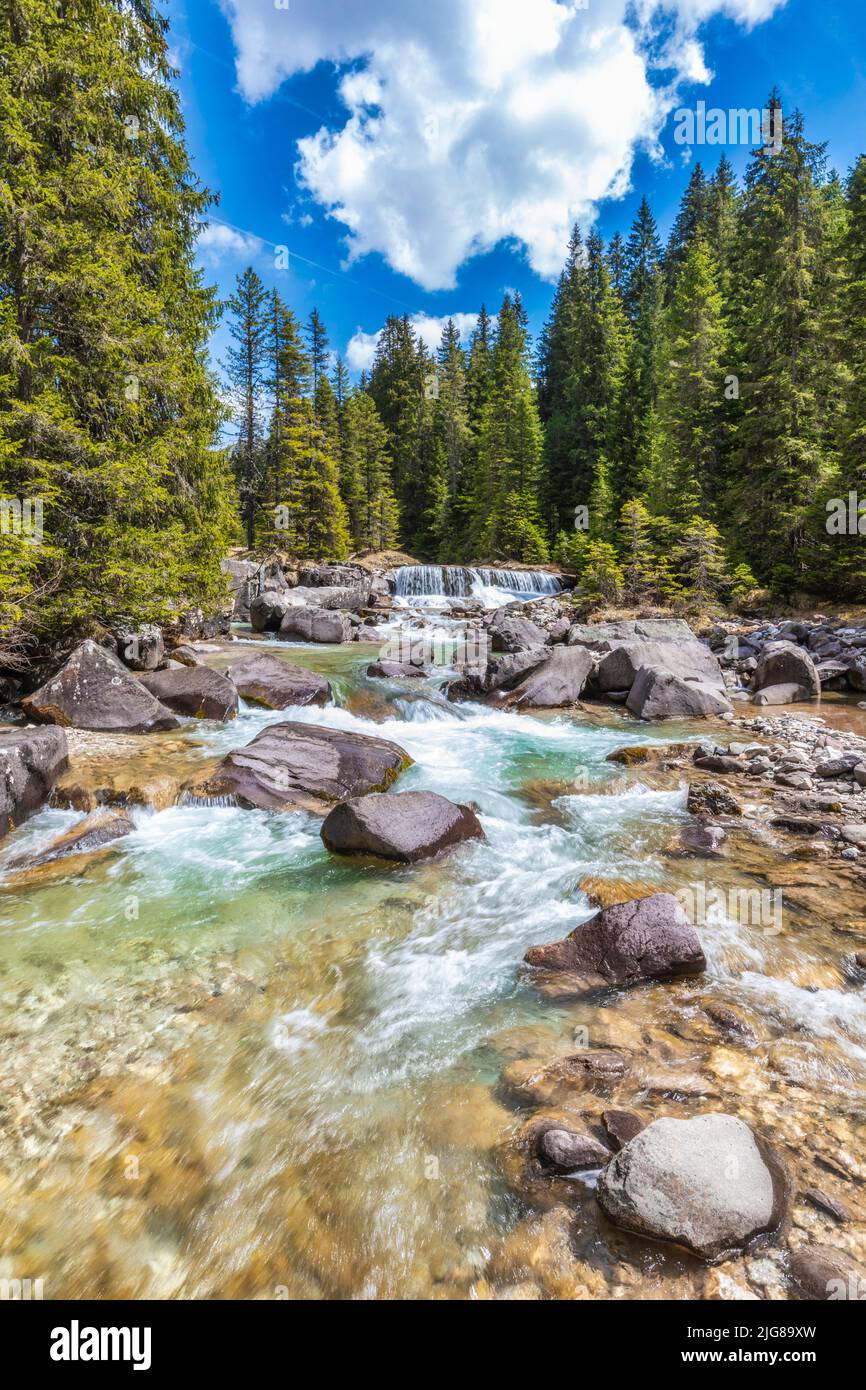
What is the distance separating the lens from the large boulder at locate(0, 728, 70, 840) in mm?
6328

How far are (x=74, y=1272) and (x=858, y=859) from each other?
22.8 feet

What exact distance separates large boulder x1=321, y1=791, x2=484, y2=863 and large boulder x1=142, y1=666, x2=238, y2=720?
5.26 m

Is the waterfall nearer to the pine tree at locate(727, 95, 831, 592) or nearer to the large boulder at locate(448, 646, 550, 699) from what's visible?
the pine tree at locate(727, 95, 831, 592)

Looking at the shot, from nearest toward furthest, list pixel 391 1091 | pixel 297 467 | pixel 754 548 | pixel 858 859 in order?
pixel 391 1091 < pixel 858 859 < pixel 754 548 < pixel 297 467

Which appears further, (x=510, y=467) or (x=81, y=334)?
(x=510, y=467)

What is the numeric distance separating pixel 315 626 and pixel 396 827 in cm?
1664

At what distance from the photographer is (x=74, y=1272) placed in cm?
255

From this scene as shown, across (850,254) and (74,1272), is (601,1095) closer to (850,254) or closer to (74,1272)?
(74,1272)

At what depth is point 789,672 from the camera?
13.2 metres

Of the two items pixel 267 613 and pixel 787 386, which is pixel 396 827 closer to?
pixel 267 613

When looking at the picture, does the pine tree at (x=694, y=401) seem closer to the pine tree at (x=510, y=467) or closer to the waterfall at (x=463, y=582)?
the waterfall at (x=463, y=582)

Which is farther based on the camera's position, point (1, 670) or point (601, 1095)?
point (1, 670)

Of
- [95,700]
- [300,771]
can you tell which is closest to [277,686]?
[95,700]
